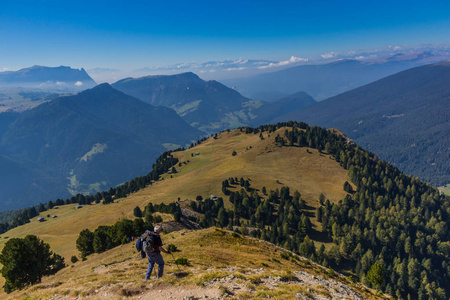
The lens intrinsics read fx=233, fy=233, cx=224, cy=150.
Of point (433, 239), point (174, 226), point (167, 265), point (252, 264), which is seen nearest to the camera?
point (167, 265)

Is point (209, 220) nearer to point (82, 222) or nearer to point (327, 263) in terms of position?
point (327, 263)

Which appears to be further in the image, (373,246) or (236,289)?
(373,246)

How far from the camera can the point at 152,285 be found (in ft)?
69.9

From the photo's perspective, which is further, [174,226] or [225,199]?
[225,199]

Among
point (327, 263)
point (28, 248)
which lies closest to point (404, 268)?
point (327, 263)

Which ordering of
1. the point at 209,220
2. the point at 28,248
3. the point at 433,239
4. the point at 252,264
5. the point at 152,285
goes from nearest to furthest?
the point at 152,285 → the point at 252,264 → the point at 28,248 → the point at 209,220 → the point at 433,239

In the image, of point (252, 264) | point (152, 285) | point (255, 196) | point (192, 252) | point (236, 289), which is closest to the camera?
point (152, 285)

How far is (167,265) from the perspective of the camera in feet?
101

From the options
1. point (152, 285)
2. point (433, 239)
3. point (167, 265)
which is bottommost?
point (433, 239)

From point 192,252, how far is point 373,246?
529ft

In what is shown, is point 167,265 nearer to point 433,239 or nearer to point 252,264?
point 252,264

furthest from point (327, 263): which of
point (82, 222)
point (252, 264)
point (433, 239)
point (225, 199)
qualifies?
point (82, 222)

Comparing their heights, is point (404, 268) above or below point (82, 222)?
below

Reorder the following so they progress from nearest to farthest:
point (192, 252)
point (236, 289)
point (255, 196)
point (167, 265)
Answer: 1. point (236, 289)
2. point (167, 265)
3. point (192, 252)
4. point (255, 196)
